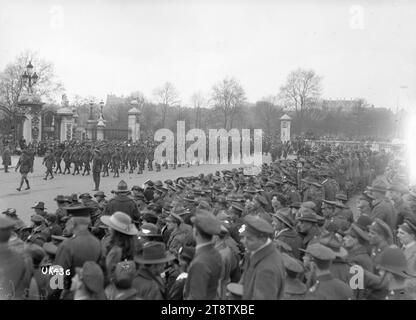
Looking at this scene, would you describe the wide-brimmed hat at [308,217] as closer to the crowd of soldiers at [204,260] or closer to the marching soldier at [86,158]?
the crowd of soldiers at [204,260]

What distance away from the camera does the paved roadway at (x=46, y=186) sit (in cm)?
1440

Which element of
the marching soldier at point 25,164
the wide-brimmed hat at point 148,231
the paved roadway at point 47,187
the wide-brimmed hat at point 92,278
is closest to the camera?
the wide-brimmed hat at point 92,278

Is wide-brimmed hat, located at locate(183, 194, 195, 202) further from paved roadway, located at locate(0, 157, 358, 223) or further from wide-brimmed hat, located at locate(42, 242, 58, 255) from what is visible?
paved roadway, located at locate(0, 157, 358, 223)

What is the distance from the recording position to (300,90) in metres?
56.6

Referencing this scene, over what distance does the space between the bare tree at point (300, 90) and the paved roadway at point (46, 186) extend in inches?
→ 1325

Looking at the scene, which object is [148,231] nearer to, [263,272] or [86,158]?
[263,272]

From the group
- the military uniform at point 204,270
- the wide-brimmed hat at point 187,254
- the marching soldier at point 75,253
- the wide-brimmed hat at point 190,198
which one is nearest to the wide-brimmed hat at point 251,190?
the wide-brimmed hat at point 190,198

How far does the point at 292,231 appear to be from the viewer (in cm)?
593

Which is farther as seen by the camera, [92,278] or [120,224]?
[120,224]

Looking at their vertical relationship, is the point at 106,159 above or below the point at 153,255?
above

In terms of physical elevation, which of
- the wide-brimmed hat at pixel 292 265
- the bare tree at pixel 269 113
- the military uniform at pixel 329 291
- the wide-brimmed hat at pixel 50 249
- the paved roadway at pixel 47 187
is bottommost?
the paved roadway at pixel 47 187

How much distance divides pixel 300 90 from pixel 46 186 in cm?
4283

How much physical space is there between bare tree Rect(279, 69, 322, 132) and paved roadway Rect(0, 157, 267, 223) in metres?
33.6

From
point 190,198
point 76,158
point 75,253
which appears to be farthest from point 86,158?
point 75,253
